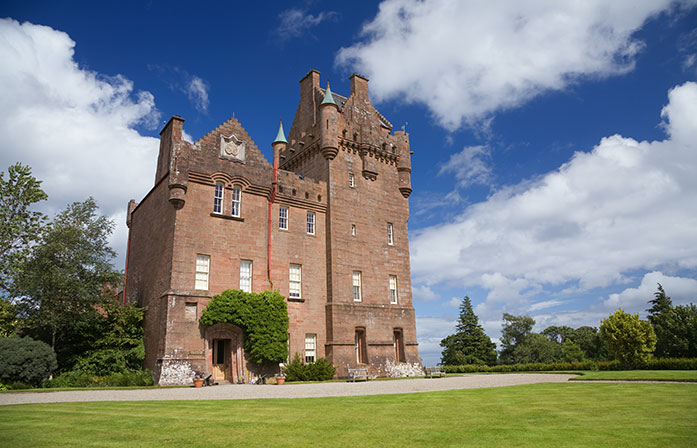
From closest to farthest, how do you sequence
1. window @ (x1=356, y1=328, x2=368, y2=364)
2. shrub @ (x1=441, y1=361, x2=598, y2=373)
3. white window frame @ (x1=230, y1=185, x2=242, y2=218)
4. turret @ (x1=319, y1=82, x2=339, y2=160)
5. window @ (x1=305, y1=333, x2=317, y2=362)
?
1. white window frame @ (x1=230, y1=185, x2=242, y2=218)
2. window @ (x1=305, y1=333, x2=317, y2=362)
3. window @ (x1=356, y1=328, x2=368, y2=364)
4. turret @ (x1=319, y1=82, x2=339, y2=160)
5. shrub @ (x1=441, y1=361, x2=598, y2=373)

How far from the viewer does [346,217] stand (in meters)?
32.3

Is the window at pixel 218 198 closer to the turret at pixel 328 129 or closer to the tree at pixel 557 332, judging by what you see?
the turret at pixel 328 129

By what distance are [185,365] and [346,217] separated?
46.3ft

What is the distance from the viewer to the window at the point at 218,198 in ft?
89.3

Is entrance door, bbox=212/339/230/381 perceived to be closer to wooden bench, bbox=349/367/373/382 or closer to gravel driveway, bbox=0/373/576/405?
gravel driveway, bbox=0/373/576/405

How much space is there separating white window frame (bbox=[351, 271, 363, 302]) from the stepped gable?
8564mm

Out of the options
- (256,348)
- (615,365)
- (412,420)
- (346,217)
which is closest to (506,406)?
(412,420)

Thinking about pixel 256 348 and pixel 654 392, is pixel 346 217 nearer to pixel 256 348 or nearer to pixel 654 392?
pixel 256 348

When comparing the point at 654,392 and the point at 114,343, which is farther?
the point at 114,343

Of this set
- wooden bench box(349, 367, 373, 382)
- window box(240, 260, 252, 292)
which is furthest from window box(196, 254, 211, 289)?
wooden bench box(349, 367, 373, 382)

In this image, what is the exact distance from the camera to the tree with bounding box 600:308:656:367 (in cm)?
3014

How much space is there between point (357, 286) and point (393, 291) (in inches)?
134

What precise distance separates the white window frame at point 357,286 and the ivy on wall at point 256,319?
616 centimetres

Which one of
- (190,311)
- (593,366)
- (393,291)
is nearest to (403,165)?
(393,291)
